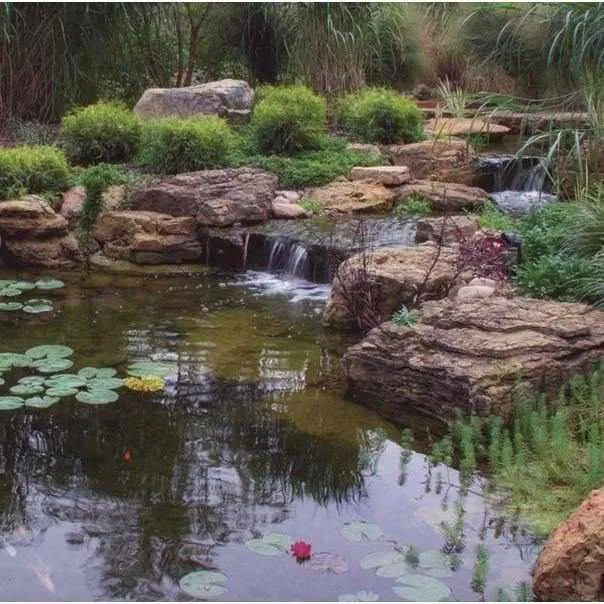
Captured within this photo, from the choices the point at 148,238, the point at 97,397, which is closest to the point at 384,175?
the point at 148,238

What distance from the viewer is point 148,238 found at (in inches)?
333

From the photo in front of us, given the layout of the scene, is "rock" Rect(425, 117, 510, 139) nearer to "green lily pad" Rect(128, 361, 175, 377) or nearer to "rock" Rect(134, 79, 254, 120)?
"rock" Rect(134, 79, 254, 120)

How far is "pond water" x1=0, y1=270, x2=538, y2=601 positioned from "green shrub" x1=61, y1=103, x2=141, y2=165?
4462 millimetres

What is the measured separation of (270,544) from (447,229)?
14.9 feet

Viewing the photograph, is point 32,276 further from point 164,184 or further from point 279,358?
point 279,358

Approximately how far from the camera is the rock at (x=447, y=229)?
7.61 metres

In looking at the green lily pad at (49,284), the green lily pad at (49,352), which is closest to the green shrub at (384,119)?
the green lily pad at (49,284)

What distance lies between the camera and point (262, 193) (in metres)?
9.18

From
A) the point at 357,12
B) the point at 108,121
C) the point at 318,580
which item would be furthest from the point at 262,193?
the point at 318,580

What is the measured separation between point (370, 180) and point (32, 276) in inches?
143

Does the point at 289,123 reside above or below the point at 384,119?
below

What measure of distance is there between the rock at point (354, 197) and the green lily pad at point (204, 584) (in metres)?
6.17

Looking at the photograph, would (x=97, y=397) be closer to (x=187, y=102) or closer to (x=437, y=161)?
(x=437, y=161)

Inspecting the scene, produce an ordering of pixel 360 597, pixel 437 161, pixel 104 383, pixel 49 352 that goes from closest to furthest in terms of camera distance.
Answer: pixel 360 597 → pixel 104 383 → pixel 49 352 → pixel 437 161
